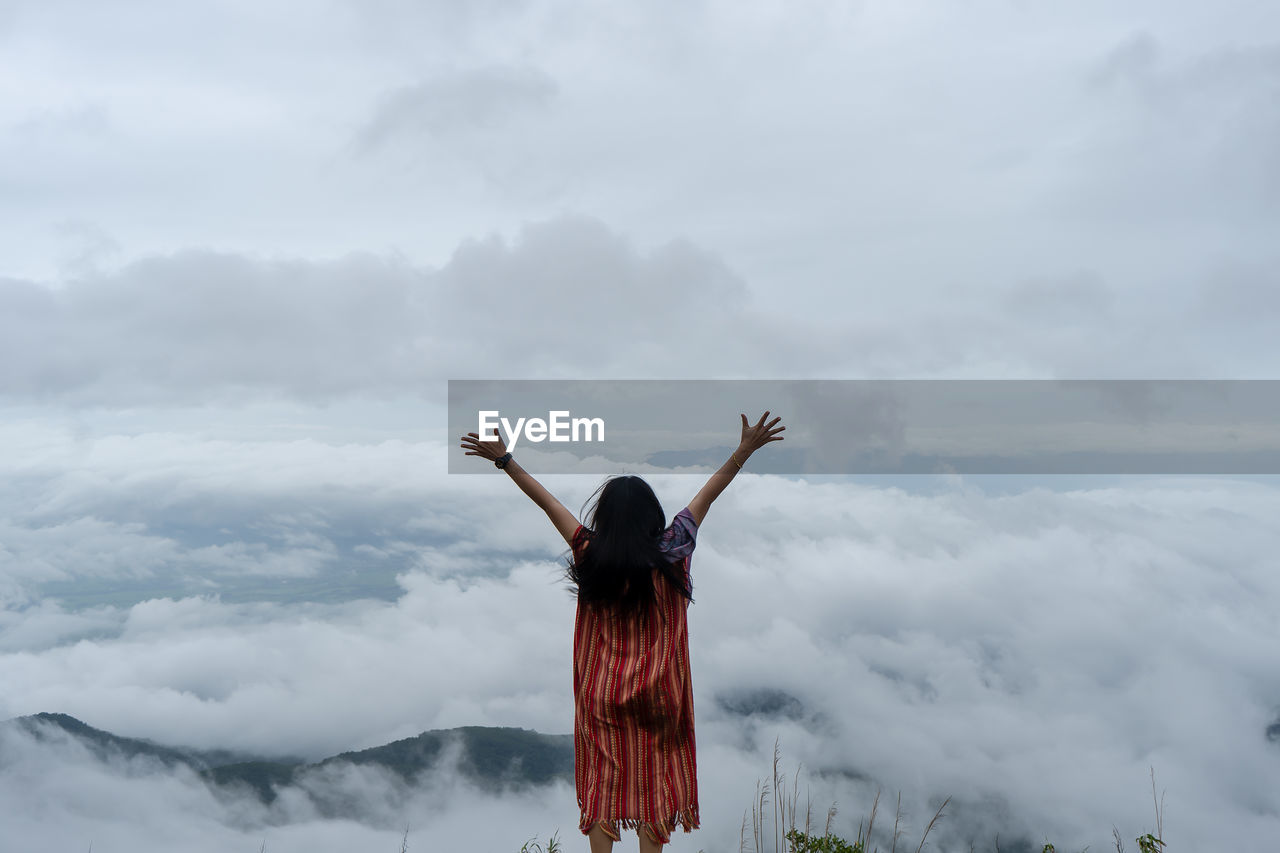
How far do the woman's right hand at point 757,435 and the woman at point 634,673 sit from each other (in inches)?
17.0

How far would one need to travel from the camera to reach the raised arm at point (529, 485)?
489 cm

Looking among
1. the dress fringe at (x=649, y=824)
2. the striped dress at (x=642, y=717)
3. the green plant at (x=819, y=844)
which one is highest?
the striped dress at (x=642, y=717)

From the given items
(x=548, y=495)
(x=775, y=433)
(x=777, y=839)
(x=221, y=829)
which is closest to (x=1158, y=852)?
(x=777, y=839)

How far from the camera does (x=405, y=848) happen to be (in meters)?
6.50

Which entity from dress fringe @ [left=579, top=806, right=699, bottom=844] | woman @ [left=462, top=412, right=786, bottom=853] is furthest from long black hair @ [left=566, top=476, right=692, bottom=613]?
dress fringe @ [left=579, top=806, right=699, bottom=844]

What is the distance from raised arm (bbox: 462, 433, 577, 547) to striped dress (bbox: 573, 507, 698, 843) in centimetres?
10

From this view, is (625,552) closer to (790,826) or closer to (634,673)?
(634,673)

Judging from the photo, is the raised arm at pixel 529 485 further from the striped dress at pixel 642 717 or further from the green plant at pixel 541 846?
the green plant at pixel 541 846

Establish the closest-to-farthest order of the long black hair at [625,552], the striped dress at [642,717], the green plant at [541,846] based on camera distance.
Result: the long black hair at [625,552]
the striped dress at [642,717]
the green plant at [541,846]

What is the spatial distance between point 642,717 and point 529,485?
1439 millimetres

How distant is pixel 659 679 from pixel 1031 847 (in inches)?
9183

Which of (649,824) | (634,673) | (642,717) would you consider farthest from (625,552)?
(649,824)

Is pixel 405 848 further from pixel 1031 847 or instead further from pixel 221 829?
pixel 1031 847

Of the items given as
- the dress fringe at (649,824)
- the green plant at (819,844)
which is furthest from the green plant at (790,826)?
the dress fringe at (649,824)
